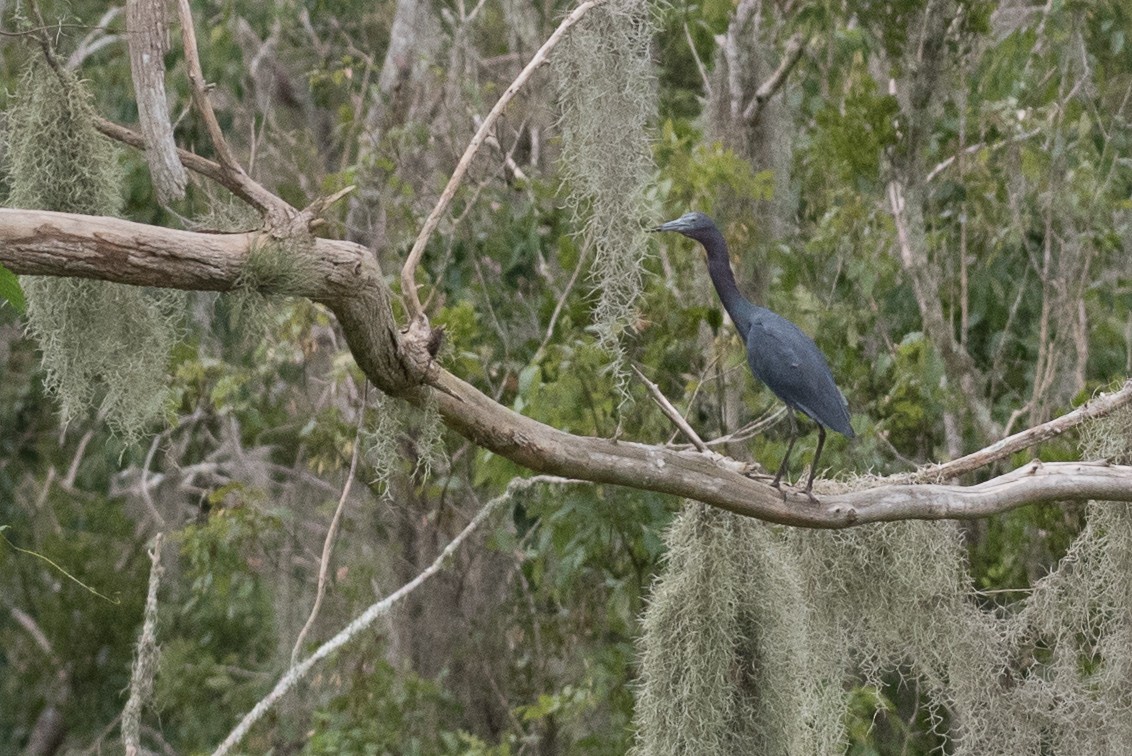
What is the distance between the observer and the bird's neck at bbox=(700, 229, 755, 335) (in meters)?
3.56

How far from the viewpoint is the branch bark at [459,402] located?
2.32m

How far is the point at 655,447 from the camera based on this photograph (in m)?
3.03

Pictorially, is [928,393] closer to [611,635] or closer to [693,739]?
[611,635]

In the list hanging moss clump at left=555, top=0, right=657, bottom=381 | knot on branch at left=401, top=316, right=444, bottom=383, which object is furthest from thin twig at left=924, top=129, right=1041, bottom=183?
knot on branch at left=401, top=316, right=444, bottom=383

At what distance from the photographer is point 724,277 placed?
3.62 meters

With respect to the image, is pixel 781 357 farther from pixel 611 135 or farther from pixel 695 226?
pixel 611 135

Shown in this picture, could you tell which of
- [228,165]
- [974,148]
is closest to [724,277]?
[228,165]

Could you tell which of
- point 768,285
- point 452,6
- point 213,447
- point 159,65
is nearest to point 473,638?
point 768,285

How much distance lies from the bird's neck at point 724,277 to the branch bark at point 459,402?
0.47 meters

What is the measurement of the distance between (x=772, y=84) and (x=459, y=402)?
2.94m

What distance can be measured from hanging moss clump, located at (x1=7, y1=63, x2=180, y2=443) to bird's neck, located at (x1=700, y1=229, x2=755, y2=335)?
1305mm

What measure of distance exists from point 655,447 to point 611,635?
10.1ft

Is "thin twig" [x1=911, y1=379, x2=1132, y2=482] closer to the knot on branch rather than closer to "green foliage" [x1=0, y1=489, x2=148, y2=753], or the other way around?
the knot on branch

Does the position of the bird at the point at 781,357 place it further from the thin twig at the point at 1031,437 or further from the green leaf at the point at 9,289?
the green leaf at the point at 9,289
